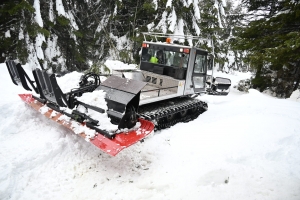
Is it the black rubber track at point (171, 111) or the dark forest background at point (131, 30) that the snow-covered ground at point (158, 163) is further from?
the dark forest background at point (131, 30)

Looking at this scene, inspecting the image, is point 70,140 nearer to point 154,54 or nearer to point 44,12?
point 154,54

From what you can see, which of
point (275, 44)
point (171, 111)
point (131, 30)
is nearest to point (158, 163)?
point (171, 111)

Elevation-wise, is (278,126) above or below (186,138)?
above

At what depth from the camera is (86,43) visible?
13.1 metres

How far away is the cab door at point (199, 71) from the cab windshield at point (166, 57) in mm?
455

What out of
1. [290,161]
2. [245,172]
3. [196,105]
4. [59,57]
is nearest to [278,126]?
[290,161]

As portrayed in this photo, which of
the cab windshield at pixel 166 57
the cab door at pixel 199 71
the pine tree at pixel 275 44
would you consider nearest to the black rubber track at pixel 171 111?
the cab door at pixel 199 71

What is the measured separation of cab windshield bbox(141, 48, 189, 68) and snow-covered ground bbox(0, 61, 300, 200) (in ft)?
7.30

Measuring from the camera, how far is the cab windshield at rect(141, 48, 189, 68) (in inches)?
247

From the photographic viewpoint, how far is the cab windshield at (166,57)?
627 cm

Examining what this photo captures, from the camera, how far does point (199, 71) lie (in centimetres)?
679

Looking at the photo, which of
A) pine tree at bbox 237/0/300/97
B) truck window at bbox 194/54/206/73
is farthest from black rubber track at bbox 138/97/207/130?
pine tree at bbox 237/0/300/97

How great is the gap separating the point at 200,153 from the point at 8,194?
3.23m

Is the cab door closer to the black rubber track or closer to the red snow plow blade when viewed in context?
the black rubber track
